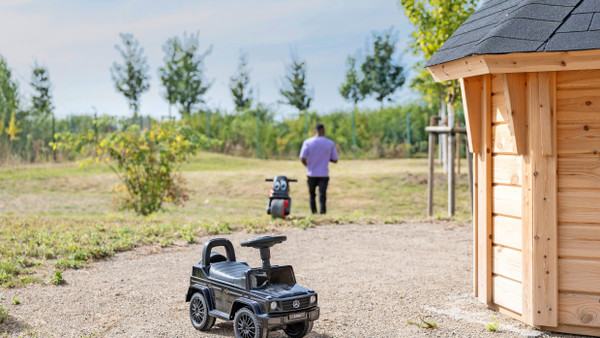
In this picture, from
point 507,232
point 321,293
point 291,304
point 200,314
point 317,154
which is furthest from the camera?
point 317,154

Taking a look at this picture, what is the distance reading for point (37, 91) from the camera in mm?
43156

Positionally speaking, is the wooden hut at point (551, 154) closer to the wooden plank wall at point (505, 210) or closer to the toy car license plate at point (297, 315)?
the wooden plank wall at point (505, 210)

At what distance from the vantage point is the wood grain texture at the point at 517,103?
5.51 metres

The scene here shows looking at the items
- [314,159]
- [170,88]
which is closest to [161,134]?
[314,159]

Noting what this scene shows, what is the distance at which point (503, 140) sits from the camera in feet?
19.5

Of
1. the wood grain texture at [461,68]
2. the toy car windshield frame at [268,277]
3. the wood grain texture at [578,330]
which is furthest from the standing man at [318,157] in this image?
the toy car windshield frame at [268,277]

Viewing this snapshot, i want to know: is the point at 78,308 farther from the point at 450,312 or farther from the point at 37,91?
the point at 37,91

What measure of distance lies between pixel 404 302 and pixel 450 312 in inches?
20.0

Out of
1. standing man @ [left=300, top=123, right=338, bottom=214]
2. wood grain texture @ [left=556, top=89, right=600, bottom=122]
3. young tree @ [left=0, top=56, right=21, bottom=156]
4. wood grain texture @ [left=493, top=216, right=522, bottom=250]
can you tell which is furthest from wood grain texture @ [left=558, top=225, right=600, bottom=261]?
young tree @ [left=0, top=56, right=21, bottom=156]

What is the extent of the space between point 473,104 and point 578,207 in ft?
4.56

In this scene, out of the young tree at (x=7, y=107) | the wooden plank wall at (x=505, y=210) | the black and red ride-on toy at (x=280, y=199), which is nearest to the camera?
the wooden plank wall at (x=505, y=210)

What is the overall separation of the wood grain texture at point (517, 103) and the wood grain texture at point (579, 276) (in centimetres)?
106

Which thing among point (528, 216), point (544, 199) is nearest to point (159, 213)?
point (528, 216)

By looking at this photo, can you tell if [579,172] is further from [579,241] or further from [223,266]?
[223,266]
